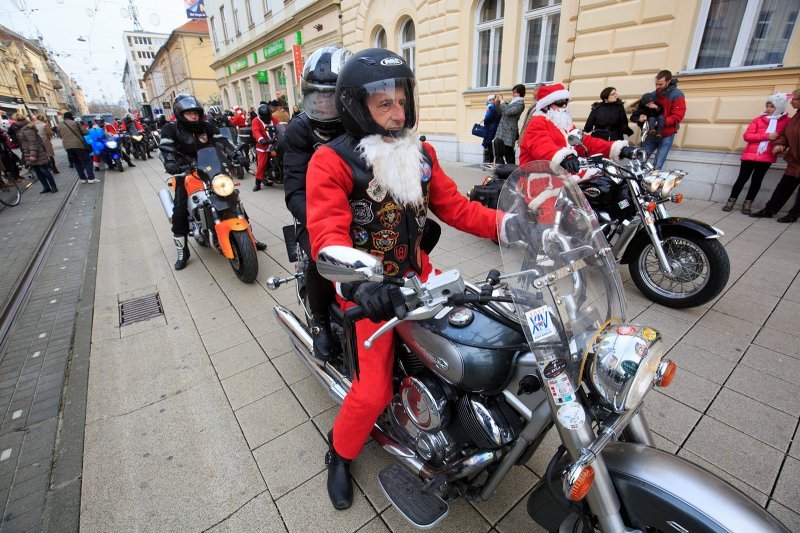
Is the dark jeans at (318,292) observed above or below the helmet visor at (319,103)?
below

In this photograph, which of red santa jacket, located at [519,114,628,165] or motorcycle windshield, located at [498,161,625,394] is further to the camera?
red santa jacket, located at [519,114,628,165]

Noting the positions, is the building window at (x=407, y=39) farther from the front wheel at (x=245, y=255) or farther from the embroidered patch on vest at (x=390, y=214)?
the embroidered patch on vest at (x=390, y=214)

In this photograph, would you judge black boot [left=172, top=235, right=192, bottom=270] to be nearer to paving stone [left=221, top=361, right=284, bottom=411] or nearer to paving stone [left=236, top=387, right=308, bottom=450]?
paving stone [left=221, top=361, right=284, bottom=411]

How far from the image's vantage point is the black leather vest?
1609 millimetres

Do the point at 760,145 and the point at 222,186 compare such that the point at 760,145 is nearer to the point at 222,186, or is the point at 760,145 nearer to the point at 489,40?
the point at 489,40

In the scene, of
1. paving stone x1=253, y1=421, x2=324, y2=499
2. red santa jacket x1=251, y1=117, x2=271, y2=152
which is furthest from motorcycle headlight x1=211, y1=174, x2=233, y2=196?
red santa jacket x1=251, y1=117, x2=271, y2=152

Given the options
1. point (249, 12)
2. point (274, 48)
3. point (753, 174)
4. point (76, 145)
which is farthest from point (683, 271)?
point (249, 12)

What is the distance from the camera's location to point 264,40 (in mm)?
20438

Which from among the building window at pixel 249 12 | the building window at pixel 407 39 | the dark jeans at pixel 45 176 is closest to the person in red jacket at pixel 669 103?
the building window at pixel 407 39

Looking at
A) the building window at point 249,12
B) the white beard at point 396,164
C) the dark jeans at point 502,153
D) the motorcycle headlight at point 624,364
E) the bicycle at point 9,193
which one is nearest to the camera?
the motorcycle headlight at point 624,364

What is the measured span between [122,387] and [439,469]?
231cm

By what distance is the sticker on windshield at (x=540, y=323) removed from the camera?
3.52 ft

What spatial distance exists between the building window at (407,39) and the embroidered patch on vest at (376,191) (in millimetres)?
11747

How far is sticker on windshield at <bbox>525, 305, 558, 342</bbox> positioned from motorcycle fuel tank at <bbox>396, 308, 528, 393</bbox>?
19 centimetres
